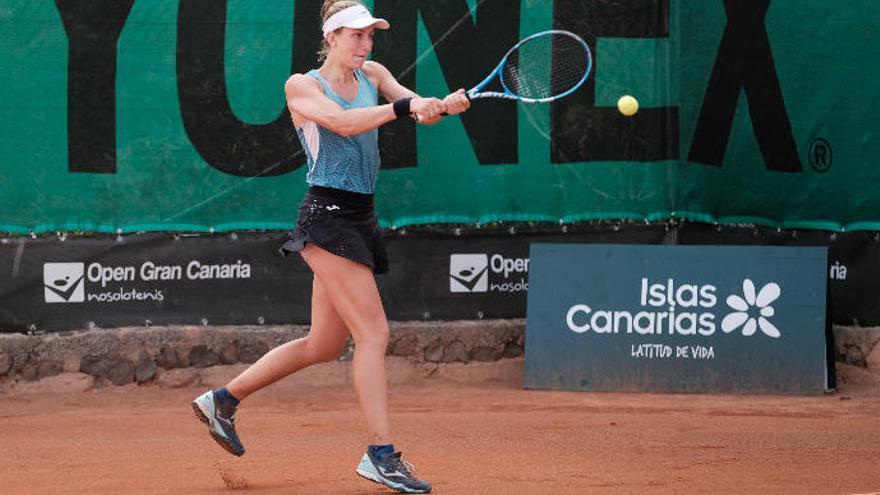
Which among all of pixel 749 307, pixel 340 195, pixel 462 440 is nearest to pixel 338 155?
pixel 340 195

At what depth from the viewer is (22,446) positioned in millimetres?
6332

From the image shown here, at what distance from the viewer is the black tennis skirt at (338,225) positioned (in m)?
4.97

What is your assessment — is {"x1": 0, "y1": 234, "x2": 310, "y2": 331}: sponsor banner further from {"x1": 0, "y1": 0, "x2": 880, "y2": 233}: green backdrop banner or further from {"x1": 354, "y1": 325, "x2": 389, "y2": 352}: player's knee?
{"x1": 354, "y1": 325, "x2": 389, "y2": 352}: player's knee

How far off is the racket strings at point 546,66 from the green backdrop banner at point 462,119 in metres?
0.13

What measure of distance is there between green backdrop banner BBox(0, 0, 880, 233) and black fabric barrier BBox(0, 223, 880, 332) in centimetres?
11

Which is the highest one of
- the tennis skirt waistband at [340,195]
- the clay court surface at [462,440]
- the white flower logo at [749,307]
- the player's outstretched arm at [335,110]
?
the player's outstretched arm at [335,110]

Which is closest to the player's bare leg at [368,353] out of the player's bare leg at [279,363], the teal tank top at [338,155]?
the player's bare leg at [279,363]

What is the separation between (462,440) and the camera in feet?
20.8

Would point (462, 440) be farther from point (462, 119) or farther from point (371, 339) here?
point (462, 119)

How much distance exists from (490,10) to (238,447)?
3.59 m

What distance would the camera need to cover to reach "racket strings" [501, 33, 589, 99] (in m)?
7.42

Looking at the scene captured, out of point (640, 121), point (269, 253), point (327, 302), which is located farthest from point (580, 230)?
point (327, 302)

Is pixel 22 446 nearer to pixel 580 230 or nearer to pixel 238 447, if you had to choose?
pixel 238 447

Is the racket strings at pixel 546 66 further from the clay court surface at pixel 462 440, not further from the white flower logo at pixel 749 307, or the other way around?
the clay court surface at pixel 462 440
